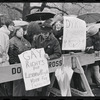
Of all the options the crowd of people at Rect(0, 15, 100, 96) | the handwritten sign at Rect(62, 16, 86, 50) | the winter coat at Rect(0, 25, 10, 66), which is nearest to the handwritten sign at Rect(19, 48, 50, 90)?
the crowd of people at Rect(0, 15, 100, 96)

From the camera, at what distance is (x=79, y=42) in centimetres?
441

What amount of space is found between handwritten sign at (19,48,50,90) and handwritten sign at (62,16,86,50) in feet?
2.04

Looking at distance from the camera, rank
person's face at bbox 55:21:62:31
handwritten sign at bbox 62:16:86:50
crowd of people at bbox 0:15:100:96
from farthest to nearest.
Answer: person's face at bbox 55:21:62:31, handwritten sign at bbox 62:16:86:50, crowd of people at bbox 0:15:100:96

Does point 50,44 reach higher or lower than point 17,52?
higher

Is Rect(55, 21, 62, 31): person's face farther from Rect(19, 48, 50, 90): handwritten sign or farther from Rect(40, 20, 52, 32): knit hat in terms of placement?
Rect(19, 48, 50, 90): handwritten sign

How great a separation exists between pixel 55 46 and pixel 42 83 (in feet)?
2.19

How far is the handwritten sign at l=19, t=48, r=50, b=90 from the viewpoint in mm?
3640

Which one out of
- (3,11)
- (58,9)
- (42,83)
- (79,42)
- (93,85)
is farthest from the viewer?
(58,9)

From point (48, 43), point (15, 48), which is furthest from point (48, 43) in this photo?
point (15, 48)

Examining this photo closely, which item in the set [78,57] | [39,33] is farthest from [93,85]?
[39,33]

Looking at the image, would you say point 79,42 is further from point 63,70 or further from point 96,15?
point 96,15

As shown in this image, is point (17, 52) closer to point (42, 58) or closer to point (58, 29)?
point (42, 58)

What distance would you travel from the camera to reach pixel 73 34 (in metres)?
4.37

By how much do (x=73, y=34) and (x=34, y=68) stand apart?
1080 mm
